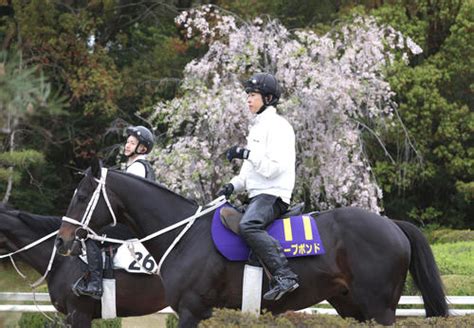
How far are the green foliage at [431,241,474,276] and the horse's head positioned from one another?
24.6 feet

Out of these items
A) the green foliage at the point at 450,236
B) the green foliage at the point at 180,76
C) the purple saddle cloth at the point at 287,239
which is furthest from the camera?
the green foliage at the point at 180,76

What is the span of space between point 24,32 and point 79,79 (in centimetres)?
204

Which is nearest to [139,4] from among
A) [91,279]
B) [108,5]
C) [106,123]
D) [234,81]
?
[108,5]

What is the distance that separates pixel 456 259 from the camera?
13898 millimetres

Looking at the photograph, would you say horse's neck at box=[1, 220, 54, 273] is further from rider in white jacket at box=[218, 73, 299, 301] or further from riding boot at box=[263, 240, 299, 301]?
riding boot at box=[263, 240, 299, 301]

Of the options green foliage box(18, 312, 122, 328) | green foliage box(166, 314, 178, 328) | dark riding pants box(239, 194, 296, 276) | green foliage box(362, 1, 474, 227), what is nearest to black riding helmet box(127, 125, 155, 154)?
dark riding pants box(239, 194, 296, 276)

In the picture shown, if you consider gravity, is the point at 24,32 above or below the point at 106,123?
above

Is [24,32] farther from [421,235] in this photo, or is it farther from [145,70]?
[421,235]

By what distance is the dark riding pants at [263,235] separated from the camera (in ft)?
21.4

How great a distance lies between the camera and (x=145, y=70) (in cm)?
2478

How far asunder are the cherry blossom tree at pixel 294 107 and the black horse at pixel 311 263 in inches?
367

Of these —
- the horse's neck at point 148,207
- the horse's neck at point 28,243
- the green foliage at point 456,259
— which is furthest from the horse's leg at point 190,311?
the green foliage at point 456,259

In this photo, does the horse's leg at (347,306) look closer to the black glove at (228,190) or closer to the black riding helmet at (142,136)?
the black glove at (228,190)

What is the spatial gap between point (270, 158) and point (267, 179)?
0.20 metres
